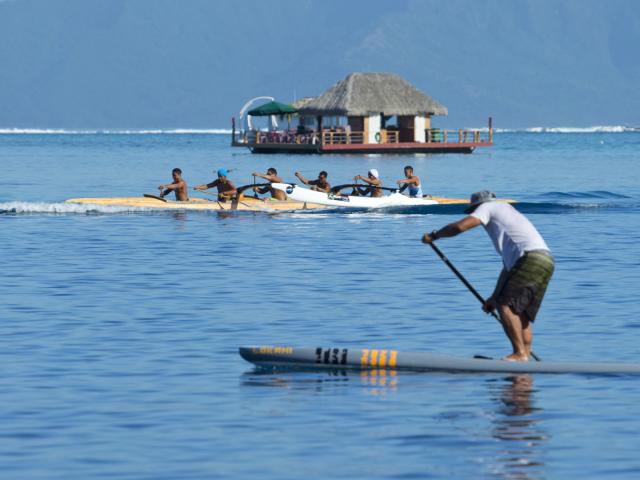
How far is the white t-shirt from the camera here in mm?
14141

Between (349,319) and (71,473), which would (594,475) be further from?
(349,319)

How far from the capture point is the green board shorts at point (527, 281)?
14.2 m

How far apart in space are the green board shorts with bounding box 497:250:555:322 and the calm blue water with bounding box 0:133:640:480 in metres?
0.77

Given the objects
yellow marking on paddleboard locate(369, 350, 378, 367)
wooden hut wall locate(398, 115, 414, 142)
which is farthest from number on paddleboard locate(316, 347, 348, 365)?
wooden hut wall locate(398, 115, 414, 142)

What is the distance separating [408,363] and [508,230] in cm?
167

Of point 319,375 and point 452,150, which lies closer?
point 319,375

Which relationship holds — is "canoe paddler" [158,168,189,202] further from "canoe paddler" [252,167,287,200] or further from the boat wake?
the boat wake

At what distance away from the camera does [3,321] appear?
1888 cm

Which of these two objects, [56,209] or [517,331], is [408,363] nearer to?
[517,331]

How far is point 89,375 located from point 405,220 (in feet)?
79.0

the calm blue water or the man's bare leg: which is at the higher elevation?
the man's bare leg

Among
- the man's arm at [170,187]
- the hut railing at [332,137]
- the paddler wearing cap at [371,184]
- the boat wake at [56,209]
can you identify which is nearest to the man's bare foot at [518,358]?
the man's arm at [170,187]

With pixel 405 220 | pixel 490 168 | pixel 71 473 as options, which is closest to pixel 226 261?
pixel 405 220

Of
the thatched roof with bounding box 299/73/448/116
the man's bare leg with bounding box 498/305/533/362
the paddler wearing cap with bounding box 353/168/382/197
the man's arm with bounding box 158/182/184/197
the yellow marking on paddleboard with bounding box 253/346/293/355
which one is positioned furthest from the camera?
the thatched roof with bounding box 299/73/448/116
